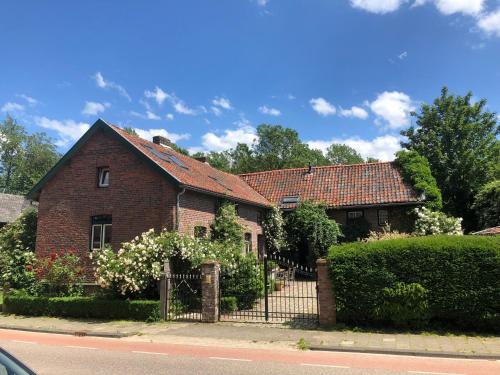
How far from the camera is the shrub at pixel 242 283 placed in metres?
14.5

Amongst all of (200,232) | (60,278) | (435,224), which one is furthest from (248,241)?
(435,224)

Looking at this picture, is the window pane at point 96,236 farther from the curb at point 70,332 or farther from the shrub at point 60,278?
the curb at point 70,332

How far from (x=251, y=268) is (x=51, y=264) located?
7.77m

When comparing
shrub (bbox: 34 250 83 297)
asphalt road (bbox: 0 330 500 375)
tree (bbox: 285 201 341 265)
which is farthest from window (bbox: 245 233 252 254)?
asphalt road (bbox: 0 330 500 375)

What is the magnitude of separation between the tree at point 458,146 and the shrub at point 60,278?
2519 centimetres

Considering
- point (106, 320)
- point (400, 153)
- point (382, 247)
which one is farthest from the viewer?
point (400, 153)

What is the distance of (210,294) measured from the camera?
13.1 meters

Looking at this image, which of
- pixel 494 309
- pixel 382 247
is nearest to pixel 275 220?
pixel 382 247

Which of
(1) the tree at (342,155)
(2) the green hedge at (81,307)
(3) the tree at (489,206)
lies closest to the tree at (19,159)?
(1) the tree at (342,155)

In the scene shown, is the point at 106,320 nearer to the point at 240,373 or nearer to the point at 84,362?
the point at 84,362

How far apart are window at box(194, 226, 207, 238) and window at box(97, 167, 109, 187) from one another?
15.0 feet

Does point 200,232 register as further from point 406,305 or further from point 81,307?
point 406,305

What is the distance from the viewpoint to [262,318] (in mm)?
13469

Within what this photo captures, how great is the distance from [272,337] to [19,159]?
2397 inches
